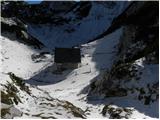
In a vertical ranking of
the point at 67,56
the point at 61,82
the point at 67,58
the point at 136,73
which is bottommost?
the point at 136,73

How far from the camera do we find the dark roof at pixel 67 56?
60719mm

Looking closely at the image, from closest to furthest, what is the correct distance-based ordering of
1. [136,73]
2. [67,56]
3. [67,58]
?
1. [136,73]
2. [67,58]
3. [67,56]

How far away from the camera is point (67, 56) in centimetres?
6253

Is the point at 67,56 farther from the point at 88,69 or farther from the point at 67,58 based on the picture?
the point at 88,69

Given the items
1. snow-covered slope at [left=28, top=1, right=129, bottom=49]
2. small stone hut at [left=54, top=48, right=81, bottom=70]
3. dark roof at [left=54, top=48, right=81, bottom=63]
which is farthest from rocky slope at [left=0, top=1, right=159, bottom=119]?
dark roof at [left=54, top=48, right=81, bottom=63]

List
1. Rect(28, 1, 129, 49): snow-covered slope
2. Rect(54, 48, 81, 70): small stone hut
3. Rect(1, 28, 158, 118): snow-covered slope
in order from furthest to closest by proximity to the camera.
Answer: Rect(28, 1, 129, 49): snow-covered slope < Rect(54, 48, 81, 70): small stone hut < Rect(1, 28, 158, 118): snow-covered slope

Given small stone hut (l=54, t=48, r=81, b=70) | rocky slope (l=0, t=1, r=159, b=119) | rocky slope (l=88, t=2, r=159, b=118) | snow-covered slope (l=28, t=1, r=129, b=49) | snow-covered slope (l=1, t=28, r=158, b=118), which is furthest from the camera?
snow-covered slope (l=28, t=1, r=129, b=49)

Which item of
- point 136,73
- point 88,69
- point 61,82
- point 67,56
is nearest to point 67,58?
point 67,56

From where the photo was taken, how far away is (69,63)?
2372 inches

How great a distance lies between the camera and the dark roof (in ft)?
199

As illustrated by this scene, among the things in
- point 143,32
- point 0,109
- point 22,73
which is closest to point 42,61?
point 22,73

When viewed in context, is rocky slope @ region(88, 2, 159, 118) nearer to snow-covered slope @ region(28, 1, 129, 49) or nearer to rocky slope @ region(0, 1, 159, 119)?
rocky slope @ region(0, 1, 159, 119)

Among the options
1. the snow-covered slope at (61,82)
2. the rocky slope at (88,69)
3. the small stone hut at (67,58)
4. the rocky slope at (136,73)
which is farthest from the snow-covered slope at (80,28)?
the rocky slope at (136,73)

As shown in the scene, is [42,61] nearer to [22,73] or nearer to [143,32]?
[22,73]
